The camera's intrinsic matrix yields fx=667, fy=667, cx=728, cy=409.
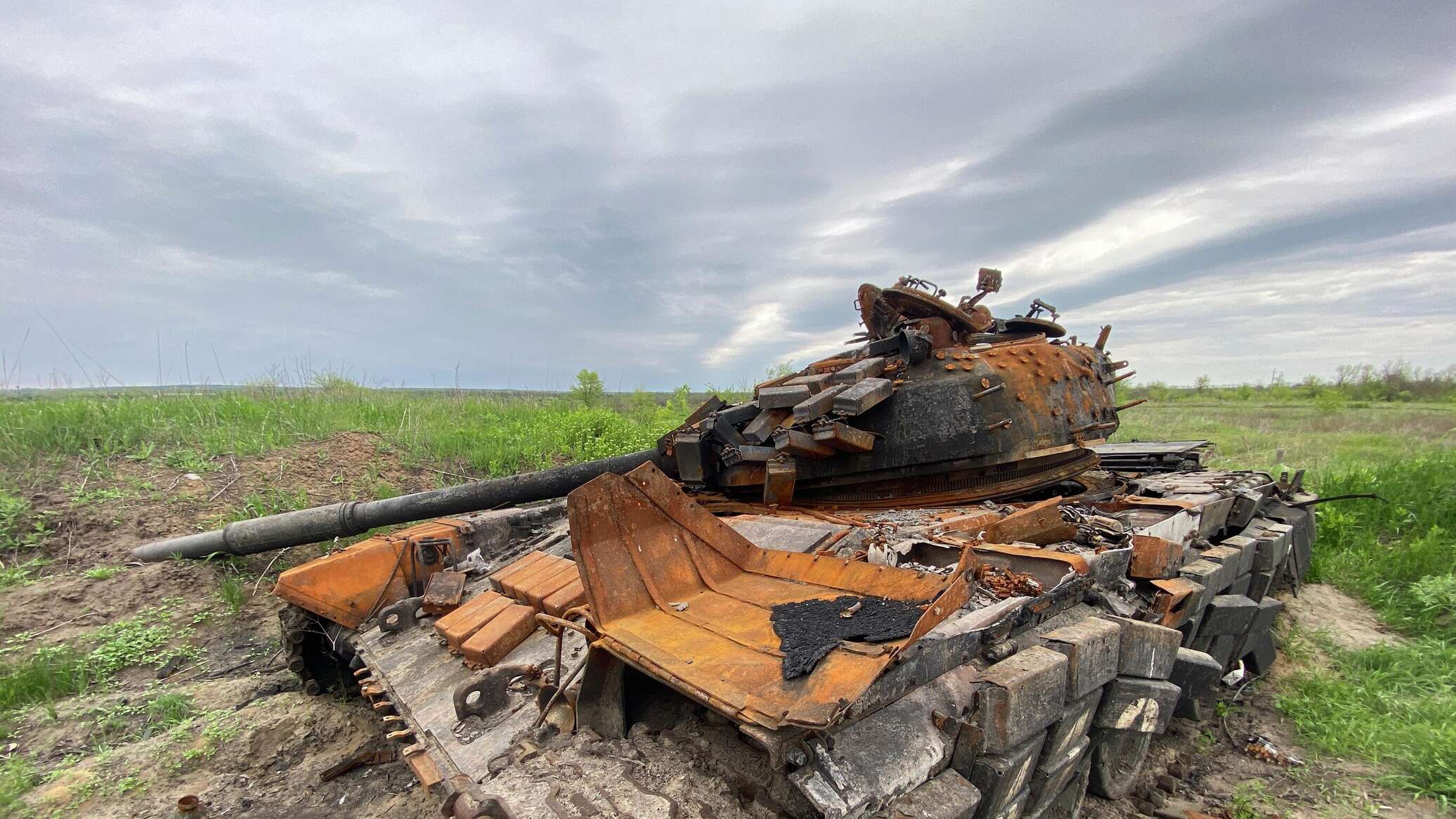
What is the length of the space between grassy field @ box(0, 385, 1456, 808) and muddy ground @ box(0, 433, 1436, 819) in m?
0.13

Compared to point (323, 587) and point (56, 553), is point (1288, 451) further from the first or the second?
point (56, 553)

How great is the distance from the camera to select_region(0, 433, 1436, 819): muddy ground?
146 inches

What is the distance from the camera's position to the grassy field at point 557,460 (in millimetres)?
4559

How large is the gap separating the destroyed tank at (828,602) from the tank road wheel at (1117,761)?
0.02 meters

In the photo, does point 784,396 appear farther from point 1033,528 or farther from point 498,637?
point 498,637

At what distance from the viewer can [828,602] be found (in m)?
2.46

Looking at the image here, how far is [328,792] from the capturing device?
12.5 feet

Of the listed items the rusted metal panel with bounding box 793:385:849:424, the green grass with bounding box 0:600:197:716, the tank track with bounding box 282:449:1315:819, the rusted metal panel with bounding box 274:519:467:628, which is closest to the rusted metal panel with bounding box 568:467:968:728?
the tank track with bounding box 282:449:1315:819

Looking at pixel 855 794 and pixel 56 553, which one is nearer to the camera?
pixel 855 794

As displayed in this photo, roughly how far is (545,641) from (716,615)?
1.30 metres

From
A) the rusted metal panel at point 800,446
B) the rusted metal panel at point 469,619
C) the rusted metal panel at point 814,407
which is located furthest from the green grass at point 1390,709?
the rusted metal panel at point 469,619

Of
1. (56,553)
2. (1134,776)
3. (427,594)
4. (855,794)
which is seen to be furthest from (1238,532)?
(56,553)

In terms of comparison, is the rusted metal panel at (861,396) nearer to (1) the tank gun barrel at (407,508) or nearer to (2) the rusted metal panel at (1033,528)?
(2) the rusted metal panel at (1033,528)

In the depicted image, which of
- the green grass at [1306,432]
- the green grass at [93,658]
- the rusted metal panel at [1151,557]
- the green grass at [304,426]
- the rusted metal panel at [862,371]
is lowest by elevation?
the green grass at [93,658]
